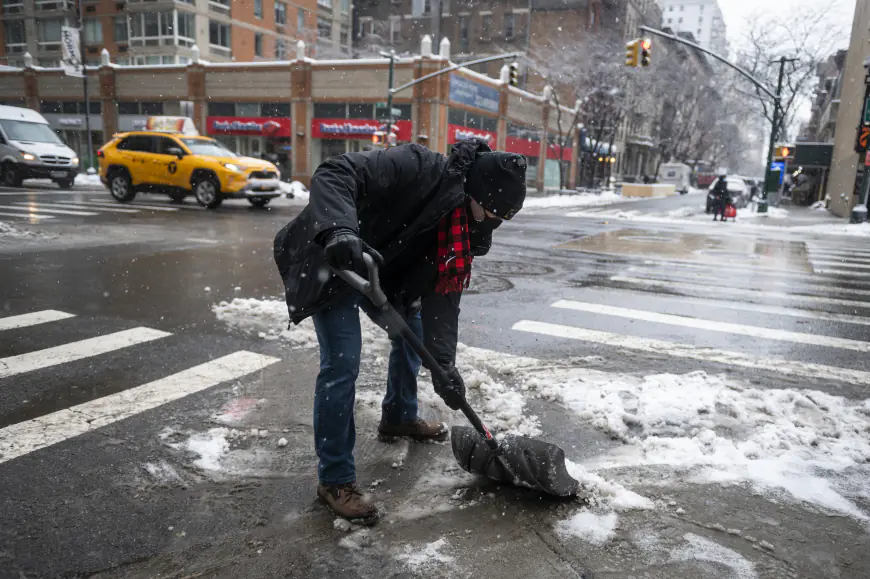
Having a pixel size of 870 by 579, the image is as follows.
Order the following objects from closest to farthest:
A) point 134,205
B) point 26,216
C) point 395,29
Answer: point 26,216 < point 134,205 < point 395,29

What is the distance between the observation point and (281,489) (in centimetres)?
300

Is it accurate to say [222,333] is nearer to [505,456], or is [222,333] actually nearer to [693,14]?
[505,456]

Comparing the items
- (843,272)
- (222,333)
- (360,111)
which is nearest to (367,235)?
(222,333)

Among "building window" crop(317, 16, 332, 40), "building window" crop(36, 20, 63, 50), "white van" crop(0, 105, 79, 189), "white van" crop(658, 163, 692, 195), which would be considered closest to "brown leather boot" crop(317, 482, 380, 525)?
"white van" crop(0, 105, 79, 189)

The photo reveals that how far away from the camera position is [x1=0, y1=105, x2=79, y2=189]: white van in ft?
68.8

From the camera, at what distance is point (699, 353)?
17.8 ft

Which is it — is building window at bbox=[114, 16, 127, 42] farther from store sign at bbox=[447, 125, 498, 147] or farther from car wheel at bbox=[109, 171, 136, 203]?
car wheel at bbox=[109, 171, 136, 203]

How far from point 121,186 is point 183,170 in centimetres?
246

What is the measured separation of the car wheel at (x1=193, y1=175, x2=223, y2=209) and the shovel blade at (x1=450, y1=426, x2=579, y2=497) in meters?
15.5

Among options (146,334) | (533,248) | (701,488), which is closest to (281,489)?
(701,488)

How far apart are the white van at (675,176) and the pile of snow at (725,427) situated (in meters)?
56.5

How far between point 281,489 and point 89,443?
46.0 inches

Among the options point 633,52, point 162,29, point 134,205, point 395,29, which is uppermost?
point 395,29

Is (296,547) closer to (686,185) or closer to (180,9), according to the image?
(180,9)
